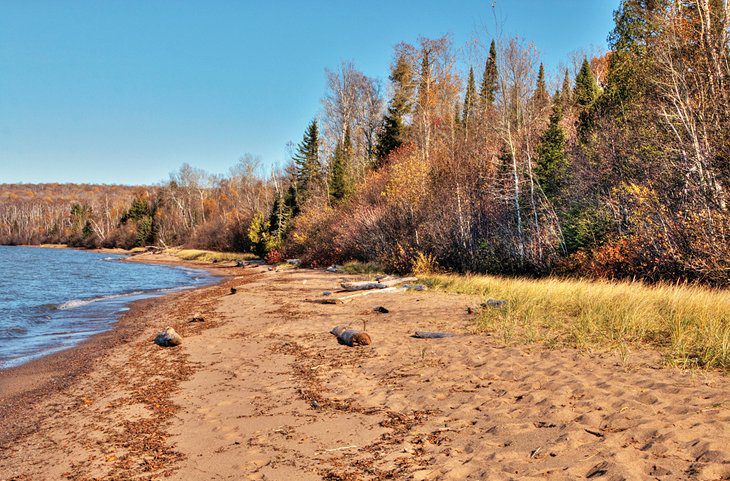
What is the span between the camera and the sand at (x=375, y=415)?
A: 439 cm

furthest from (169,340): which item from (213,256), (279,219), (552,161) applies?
(213,256)

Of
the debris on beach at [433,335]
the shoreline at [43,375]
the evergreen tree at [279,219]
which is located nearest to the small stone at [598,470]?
the debris on beach at [433,335]

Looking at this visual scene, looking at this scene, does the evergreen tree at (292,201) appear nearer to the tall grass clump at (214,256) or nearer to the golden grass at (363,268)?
the tall grass clump at (214,256)

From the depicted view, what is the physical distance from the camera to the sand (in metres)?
4.39

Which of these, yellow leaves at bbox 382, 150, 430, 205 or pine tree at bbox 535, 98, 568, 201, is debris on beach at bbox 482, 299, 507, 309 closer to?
pine tree at bbox 535, 98, 568, 201

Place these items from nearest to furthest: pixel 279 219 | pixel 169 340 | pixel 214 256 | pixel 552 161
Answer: pixel 169 340 → pixel 552 161 → pixel 279 219 → pixel 214 256

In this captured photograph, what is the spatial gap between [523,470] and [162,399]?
5491 mm

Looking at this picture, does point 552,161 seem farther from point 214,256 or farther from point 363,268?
point 214,256

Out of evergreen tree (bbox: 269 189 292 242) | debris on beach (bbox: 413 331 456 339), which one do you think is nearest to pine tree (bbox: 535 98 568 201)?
debris on beach (bbox: 413 331 456 339)

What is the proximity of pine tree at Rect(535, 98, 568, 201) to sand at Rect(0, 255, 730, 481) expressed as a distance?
16.1 m

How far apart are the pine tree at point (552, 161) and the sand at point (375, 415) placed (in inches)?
634

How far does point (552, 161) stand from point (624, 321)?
19.6 meters

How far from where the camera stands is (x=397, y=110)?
45.3 metres

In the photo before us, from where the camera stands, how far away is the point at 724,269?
12.7 metres
